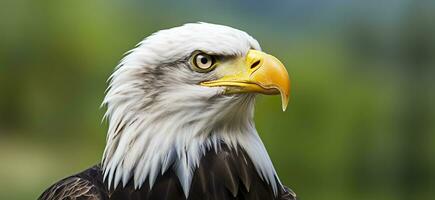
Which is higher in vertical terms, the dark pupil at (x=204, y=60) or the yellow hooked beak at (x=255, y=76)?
the dark pupil at (x=204, y=60)

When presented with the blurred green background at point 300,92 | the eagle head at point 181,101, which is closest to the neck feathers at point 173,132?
the eagle head at point 181,101

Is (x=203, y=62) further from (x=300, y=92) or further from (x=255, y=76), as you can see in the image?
(x=300, y=92)

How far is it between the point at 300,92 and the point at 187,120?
5.46 ft

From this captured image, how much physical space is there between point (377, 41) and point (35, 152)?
53.1 inches

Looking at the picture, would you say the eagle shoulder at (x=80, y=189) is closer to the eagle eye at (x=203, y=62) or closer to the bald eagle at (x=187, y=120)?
the bald eagle at (x=187, y=120)

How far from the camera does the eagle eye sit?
4.12 feet

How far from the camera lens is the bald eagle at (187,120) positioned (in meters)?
1.26

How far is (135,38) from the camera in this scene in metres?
2.92

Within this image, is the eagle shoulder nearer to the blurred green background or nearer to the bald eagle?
the bald eagle

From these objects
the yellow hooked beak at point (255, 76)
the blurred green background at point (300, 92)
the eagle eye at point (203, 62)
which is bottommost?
the blurred green background at point (300, 92)

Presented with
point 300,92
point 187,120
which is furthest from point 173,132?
point 300,92

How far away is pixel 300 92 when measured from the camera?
9.53 ft

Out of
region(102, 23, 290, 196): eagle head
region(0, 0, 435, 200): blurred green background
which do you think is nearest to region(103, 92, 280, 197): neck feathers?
region(102, 23, 290, 196): eagle head

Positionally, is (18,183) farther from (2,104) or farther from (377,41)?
(377,41)
